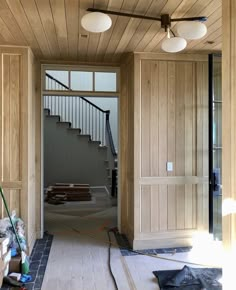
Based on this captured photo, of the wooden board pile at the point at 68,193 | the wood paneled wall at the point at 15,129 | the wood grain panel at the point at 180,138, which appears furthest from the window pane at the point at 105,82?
the wooden board pile at the point at 68,193

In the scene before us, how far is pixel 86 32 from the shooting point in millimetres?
3271

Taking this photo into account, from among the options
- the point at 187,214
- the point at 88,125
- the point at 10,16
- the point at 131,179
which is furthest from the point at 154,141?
the point at 88,125

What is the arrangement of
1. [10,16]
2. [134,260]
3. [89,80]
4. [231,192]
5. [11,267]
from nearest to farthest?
1. [231,192]
2. [10,16]
3. [11,267]
4. [134,260]
5. [89,80]

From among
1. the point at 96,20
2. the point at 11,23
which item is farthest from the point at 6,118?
the point at 96,20

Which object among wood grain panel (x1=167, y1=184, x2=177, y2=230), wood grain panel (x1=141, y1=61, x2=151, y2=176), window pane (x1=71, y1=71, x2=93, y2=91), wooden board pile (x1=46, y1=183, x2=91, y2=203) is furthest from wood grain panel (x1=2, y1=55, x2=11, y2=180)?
→ wooden board pile (x1=46, y1=183, x2=91, y2=203)

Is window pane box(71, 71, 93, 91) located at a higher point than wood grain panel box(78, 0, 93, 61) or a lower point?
lower

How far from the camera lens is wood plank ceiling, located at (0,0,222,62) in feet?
8.56

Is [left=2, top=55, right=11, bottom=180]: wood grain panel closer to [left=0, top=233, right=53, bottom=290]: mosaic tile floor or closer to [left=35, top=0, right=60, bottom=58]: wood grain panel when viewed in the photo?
[left=35, top=0, right=60, bottom=58]: wood grain panel

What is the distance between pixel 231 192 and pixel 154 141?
2479 millimetres

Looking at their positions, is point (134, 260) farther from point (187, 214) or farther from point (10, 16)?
point (10, 16)

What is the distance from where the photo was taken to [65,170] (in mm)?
8734

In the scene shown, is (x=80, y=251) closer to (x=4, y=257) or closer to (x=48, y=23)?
(x=4, y=257)

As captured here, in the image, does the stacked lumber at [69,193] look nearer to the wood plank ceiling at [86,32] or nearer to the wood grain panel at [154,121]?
the wood grain panel at [154,121]

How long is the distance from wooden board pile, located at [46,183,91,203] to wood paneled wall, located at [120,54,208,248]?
3.53 metres
